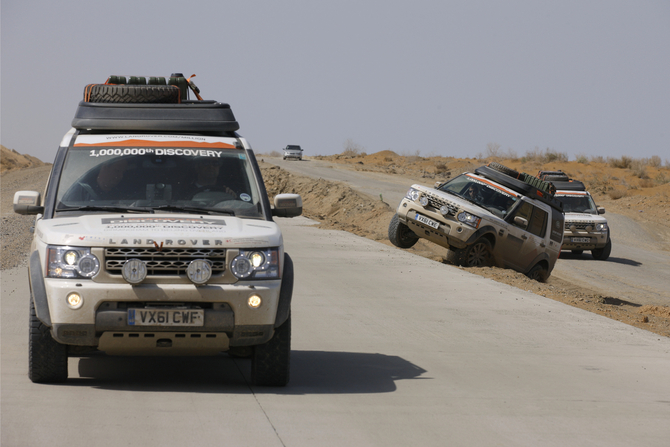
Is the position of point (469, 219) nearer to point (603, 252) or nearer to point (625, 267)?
point (625, 267)

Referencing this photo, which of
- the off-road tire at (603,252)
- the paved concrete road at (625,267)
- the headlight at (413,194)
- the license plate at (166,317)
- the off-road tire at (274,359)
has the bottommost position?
the paved concrete road at (625,267)

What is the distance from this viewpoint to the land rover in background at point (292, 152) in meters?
64.0

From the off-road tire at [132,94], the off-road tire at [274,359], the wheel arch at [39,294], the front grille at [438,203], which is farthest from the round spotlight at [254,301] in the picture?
the front grille at [438,203]

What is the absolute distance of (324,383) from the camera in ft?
21.0

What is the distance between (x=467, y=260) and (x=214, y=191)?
9.80 meters

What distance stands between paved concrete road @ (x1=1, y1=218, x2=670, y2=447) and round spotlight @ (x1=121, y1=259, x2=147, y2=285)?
34.6 inches

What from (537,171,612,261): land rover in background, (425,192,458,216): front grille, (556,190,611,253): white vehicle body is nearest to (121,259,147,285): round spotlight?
(425,192,458,216): front grille

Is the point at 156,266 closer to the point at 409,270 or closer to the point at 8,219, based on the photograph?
the point at 409,270

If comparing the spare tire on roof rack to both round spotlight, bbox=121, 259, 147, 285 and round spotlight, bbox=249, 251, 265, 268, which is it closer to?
round spotlight, bbox=249, 251, 265, 268

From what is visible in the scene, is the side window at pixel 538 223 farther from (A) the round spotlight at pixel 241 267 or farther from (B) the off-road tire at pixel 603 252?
(A) the round spotlight at pixel 241 267

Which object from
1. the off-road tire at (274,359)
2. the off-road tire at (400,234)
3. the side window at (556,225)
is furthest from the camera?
the off-road tire at (400,234)

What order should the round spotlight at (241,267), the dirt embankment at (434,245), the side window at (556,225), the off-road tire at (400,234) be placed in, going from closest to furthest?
1. the round spotlight at (241,267)
2. the dirt embankment at (434,245)
3. the side window at (556,225)
4. the off-road tire at (400,234)

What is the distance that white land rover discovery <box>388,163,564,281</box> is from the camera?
15023 mm

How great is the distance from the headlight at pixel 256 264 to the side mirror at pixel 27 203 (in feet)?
5.70
